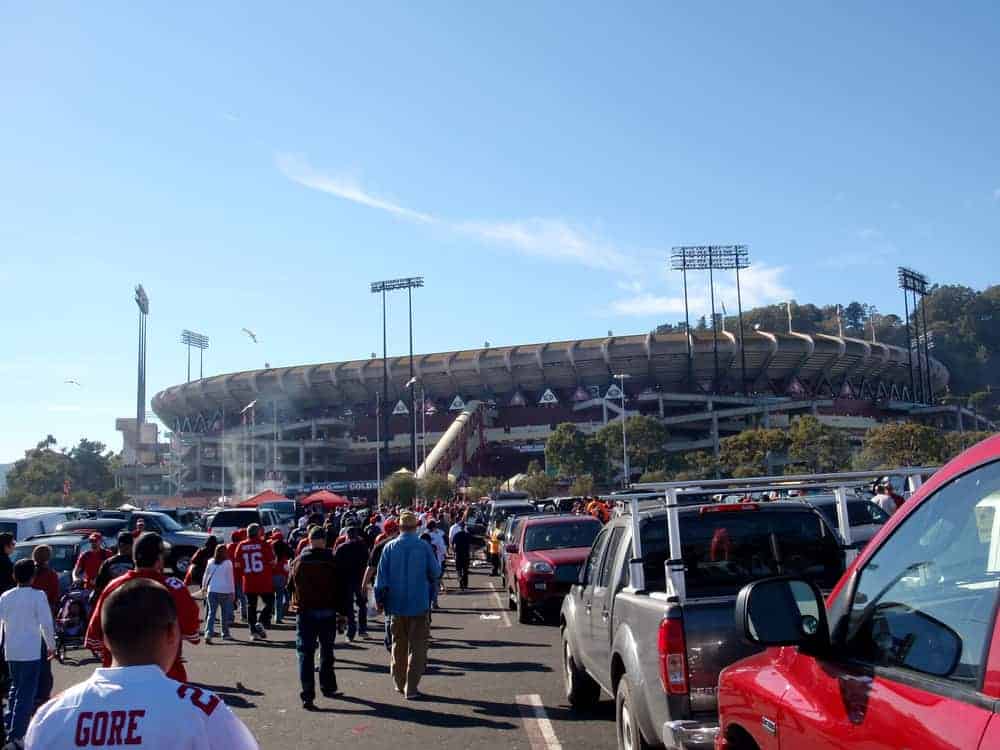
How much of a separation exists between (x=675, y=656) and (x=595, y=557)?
2.79 m

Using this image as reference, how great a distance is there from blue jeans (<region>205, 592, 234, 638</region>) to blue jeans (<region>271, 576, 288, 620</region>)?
52.4 inches

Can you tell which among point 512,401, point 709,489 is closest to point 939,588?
point 709,489

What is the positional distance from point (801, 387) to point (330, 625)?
93716mm

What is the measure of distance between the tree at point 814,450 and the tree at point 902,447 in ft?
13.0

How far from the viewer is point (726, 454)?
67.8 meters

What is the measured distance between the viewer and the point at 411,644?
405 inches

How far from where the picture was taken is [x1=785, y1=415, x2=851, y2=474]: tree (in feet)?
201

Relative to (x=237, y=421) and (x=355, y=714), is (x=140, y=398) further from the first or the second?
(x=355, y=714)

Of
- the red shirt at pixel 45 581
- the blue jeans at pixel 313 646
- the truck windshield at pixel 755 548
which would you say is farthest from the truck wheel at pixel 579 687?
the red shirt at pixel 45 581

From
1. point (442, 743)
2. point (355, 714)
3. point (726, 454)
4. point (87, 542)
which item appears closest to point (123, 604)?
point (442, 743)

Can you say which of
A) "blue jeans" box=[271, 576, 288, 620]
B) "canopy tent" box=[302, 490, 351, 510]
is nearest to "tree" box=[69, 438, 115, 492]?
"canopy tent" box=[302, 490, 351, 510]

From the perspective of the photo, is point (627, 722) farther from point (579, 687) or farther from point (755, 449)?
point (755, 449)

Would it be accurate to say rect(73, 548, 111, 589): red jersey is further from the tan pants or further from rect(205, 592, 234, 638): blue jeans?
the tan pants

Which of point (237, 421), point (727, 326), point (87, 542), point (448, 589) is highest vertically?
point (727, 326)
